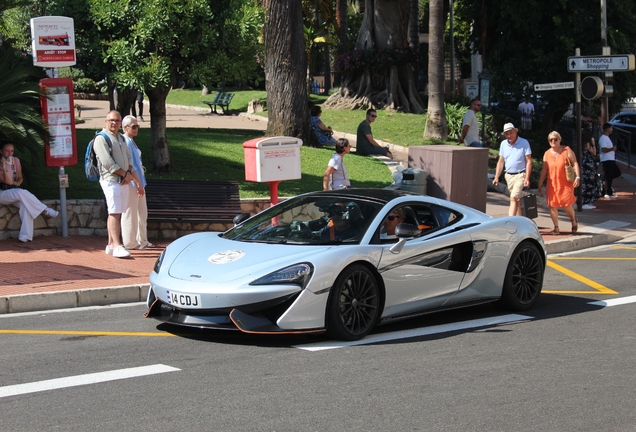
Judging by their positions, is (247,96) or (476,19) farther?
(247,96)

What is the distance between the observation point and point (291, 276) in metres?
7.37

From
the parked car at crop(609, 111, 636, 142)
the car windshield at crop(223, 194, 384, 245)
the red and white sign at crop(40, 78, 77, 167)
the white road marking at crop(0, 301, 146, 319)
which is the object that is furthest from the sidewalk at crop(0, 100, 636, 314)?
the parked car at crop(609, 111, 636, 142)

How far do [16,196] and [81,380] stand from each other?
21.4ft

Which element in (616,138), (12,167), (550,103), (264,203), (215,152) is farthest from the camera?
(616,138)

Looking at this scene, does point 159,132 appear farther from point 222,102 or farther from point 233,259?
point 222,102

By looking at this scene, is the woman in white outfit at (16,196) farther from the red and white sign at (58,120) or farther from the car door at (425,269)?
the car door at (425,269)

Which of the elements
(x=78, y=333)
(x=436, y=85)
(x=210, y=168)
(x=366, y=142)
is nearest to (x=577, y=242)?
(x=366, y=142)

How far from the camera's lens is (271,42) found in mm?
19125

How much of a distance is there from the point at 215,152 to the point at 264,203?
4.42 meters

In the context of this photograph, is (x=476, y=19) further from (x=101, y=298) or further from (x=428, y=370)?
(x=428, y=370)

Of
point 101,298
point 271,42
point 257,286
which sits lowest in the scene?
point 101,298

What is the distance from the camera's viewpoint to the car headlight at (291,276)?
733 centimetres

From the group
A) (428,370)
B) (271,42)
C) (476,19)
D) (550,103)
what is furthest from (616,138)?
(428,370)

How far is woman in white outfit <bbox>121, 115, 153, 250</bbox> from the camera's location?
12.1m
